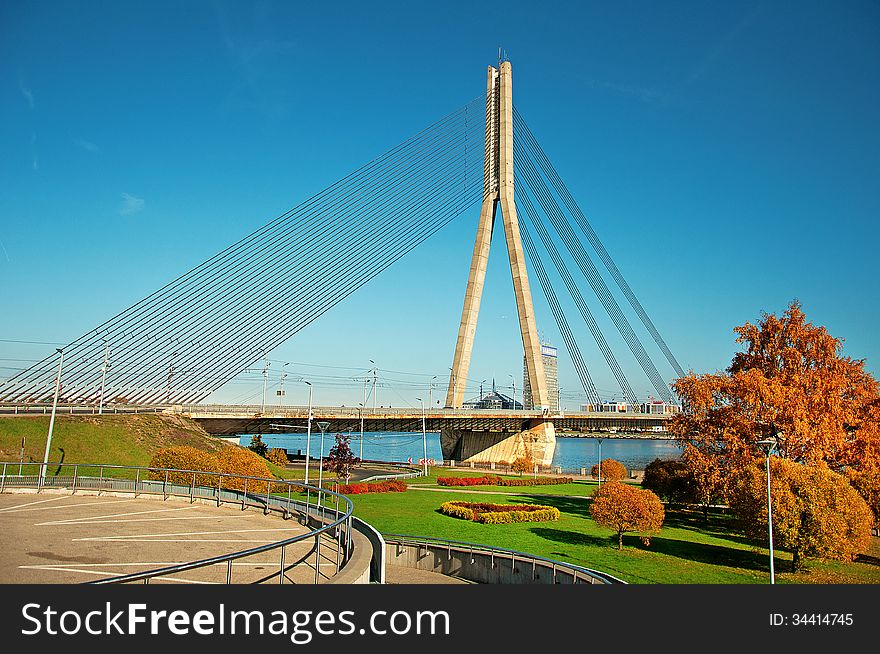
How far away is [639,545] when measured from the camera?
22547 millimetres

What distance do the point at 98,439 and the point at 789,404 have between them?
37662 mm

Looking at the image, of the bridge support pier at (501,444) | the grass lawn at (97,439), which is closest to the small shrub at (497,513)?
the grass lawn at (97,439)

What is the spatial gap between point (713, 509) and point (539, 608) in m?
31.9

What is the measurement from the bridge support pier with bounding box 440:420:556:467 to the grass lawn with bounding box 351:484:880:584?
28.2 m

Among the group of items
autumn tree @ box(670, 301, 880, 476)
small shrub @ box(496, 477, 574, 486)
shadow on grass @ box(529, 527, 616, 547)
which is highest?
autumn tree @ box(670, 301, 880, 476)

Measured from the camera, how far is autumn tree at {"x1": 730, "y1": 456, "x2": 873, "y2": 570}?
17734 millimetres

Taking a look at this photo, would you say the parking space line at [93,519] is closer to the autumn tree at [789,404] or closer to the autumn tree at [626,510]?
the autumn tree at [626,510]

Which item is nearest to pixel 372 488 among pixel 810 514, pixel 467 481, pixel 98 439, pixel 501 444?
pixel 467 481

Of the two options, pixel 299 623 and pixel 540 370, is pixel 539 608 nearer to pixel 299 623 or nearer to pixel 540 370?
pixel 299 623

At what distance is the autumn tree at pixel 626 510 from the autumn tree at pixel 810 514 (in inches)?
126

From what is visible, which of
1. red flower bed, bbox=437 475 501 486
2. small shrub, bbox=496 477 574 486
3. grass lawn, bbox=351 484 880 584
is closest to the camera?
grass lawn, bbox=351 484 880 584

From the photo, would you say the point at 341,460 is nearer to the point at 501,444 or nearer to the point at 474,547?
the point at 474,547

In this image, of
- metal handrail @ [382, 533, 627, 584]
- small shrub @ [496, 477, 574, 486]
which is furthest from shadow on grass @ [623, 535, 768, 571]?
small shrub @ [496, 477, 574, 486]

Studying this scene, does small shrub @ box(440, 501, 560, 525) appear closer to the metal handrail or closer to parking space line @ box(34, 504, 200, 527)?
the metal handrail
